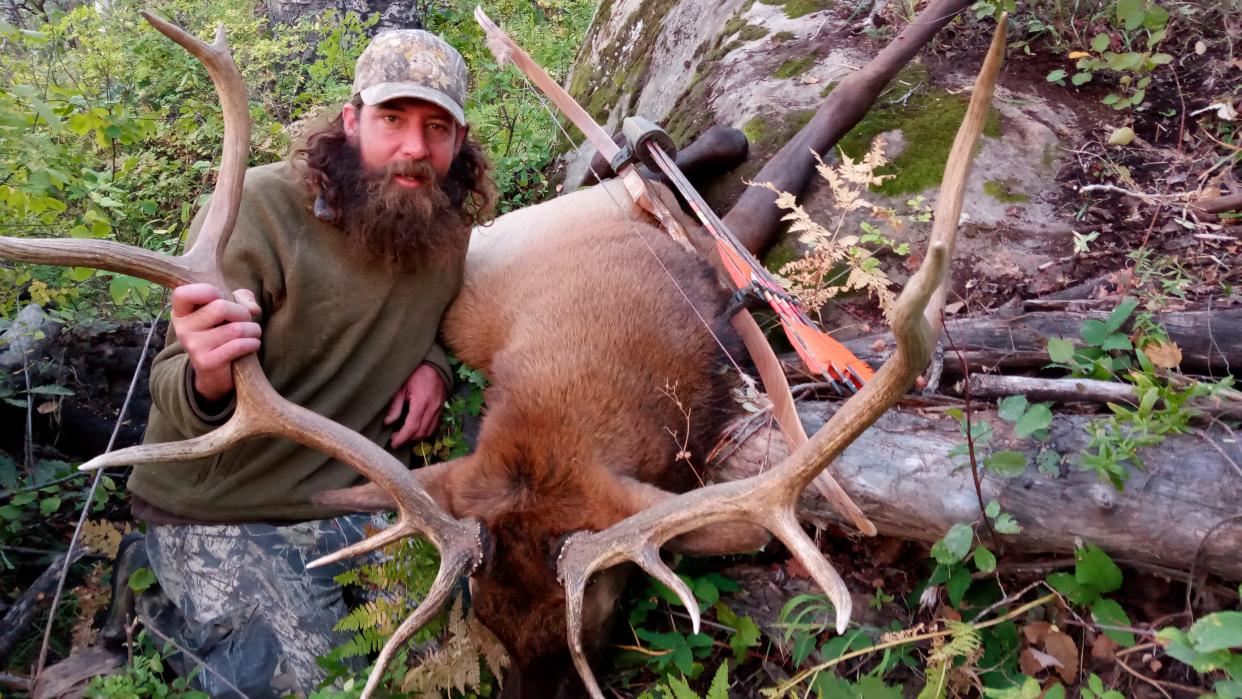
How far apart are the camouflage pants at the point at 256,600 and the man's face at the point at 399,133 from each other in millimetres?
1502

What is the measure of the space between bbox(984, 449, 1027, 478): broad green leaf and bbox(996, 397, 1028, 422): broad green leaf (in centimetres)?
13

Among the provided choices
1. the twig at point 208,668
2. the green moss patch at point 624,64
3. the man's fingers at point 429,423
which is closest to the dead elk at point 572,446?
the man's fingers at point 429,423

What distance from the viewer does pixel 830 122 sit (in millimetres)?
4539

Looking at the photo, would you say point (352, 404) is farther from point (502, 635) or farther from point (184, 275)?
point (502, 635)

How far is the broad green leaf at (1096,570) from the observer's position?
231cm

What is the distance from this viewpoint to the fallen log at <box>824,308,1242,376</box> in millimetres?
2779

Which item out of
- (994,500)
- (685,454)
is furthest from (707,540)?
(994,500)

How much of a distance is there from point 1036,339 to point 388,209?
2485mm

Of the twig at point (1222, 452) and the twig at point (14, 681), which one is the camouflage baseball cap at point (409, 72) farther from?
the twig at point (1222, 452)

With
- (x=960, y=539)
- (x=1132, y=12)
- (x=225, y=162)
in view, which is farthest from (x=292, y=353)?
(x=1132, y=12)

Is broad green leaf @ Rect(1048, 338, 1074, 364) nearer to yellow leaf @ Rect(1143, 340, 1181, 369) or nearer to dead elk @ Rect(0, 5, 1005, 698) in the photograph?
yellow leaf @ Rect(1143, 340, 1181, 369)

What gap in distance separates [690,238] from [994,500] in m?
2.14

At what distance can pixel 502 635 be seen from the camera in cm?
281

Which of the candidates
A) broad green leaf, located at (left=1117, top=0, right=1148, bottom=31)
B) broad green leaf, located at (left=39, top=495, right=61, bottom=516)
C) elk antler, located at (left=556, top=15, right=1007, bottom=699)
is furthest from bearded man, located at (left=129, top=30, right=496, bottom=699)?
broad green leaf, located at (left=1117, top=0, right=1148, bottom=31)
